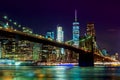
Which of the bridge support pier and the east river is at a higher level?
the bridge support pier

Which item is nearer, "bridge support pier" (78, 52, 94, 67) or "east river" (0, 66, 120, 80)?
"east river" (0, 66, 120, 80)

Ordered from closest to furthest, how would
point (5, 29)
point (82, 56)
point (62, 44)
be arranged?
point (5, 29) → point (62, 44) → point (82, 56)

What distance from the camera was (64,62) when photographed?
6442 inches

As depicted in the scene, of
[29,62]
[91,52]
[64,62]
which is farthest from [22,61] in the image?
[91,52]

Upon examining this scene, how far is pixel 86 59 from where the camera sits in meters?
108

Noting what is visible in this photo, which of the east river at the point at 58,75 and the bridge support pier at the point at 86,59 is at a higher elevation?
the bridge support pier at the point at 86,59

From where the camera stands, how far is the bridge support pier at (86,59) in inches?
4214

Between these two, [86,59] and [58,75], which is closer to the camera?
[58,75]

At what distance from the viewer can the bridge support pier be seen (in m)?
107

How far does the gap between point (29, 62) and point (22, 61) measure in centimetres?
265

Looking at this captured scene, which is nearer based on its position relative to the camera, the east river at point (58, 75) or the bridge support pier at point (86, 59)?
the east river at point (58, 75)

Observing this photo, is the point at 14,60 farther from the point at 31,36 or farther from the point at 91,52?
the point at 31,36

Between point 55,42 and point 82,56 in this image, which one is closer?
point 55,42

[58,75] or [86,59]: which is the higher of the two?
[86,59]
